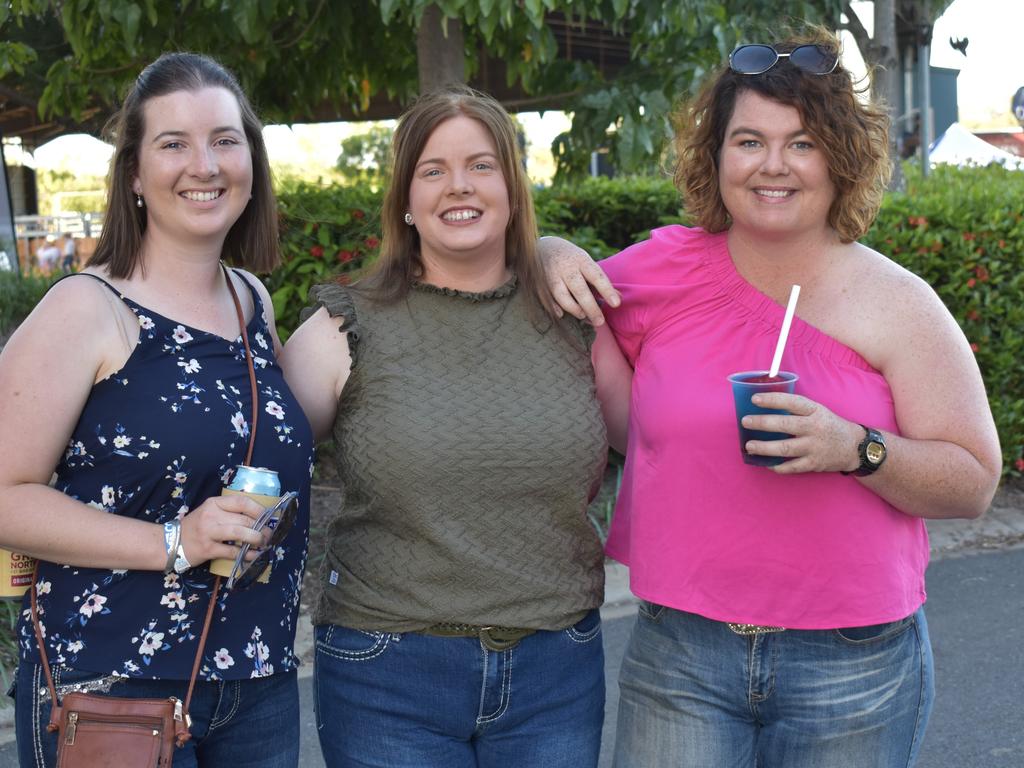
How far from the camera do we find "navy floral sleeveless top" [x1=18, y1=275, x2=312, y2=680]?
7.00 feet

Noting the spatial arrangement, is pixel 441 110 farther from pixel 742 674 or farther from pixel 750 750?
pixel 750 750

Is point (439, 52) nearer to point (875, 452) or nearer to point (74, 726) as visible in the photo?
point (875, 452)

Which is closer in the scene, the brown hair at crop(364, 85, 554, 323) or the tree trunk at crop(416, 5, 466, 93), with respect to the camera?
the brown hair at crop(364, 85, 554, 323)

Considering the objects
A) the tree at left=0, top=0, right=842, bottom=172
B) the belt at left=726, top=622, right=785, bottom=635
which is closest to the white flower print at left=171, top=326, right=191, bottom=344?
the belt at left=726, top=622, right=785, bottom=635

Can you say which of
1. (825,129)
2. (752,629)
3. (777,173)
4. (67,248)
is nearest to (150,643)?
(752,629)

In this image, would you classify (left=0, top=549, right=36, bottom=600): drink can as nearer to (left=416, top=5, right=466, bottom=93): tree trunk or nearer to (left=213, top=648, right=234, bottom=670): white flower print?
(left=213, top=648, right=234, bottom=670): white flower print

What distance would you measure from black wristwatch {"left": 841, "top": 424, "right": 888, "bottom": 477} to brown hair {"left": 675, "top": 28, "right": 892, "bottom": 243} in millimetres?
489

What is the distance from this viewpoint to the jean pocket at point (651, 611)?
8.06ft

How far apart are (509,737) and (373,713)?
0.97 feet

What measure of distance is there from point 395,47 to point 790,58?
4128mm

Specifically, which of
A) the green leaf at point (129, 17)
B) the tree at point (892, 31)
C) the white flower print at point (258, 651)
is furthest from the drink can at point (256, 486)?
the tree at point (892, 31)

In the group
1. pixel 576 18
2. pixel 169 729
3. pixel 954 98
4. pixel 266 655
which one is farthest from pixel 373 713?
pixel 954 98

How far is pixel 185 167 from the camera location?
2.34 metres

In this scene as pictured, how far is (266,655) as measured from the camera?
2.29 m
